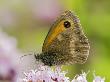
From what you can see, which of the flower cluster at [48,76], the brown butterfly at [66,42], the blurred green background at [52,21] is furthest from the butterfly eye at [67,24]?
the blurred green background at [52,21]

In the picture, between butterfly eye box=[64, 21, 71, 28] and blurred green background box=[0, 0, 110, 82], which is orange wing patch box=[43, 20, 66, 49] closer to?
butterfly eye box=[64, 21, 71, 28]

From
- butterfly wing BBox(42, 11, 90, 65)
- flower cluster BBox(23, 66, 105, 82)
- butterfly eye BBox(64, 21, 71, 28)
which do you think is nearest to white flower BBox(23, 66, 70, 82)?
flower cluster BBox(23, 66, 105, 82)

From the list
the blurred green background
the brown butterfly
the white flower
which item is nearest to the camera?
the white flower

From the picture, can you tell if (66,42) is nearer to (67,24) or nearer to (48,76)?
(67,24)

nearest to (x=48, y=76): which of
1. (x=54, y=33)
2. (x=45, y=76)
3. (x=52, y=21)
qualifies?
(x=45, y=76)

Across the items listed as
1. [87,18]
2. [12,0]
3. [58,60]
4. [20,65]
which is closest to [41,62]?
[58,60]

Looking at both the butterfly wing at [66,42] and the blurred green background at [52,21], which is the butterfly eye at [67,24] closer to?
the butterfly wing at [66,42]
